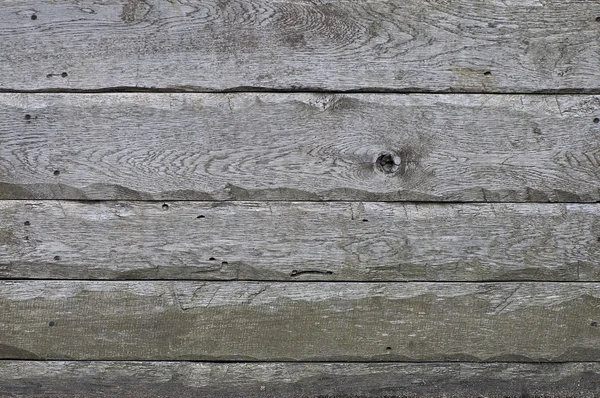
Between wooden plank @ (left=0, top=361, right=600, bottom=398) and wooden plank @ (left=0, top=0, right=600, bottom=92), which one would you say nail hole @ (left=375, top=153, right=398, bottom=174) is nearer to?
wooden plank @ (left=0, top=0, right=600, bottom=92)

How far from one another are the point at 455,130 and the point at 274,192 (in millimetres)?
469

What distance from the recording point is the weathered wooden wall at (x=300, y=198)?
61.5 inches

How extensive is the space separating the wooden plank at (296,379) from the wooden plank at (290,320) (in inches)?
1.4

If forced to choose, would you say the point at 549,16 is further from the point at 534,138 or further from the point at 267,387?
the point at 267,387

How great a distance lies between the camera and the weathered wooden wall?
1562mm

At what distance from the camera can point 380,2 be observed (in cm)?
156

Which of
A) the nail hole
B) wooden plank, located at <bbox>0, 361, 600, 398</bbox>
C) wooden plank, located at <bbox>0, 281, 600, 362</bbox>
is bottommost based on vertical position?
wooden plank, located at <bbox>0, 361, 600, 398</bbox>

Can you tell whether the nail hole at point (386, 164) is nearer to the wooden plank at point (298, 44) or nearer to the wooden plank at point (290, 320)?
the wooden plank at point (298, 44)

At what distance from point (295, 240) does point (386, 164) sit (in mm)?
297

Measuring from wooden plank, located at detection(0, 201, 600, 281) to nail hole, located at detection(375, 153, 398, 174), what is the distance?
0.30ft

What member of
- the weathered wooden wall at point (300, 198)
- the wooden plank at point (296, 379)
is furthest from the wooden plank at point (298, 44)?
the wooden plank at point (296, 379)

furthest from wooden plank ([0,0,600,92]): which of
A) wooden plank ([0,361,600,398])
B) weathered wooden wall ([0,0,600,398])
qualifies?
wooden plank ([0,361,600,398])

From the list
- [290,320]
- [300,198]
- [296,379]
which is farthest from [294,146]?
[296,379]

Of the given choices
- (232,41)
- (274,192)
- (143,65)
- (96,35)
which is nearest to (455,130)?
(274,192)
